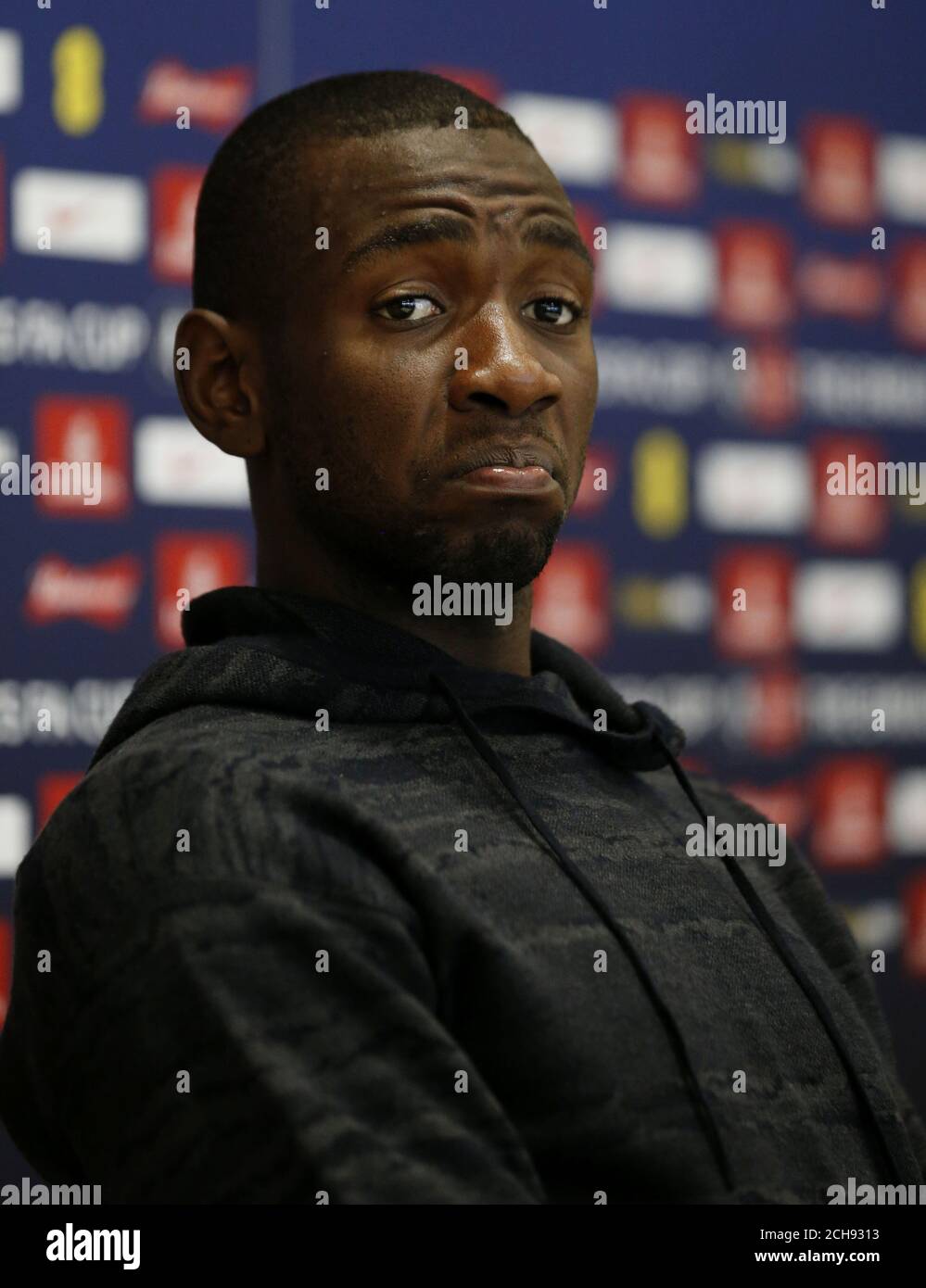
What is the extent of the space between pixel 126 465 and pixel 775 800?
2.93 ft

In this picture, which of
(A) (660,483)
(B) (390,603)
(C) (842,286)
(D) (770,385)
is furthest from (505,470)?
(C) (842,286)

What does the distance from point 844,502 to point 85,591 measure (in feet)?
3.18

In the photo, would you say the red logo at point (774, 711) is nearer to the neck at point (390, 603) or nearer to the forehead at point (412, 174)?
the neck at point (390, 603)

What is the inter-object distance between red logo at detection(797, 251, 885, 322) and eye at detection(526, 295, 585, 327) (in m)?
0.88

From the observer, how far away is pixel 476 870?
2.70 feet

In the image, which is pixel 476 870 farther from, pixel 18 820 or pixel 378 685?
pixel 18 820

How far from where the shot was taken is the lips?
944mm

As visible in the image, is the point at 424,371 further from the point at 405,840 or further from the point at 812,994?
the point at 812,994

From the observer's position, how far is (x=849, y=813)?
71.0 inches

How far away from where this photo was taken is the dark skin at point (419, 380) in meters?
0.95

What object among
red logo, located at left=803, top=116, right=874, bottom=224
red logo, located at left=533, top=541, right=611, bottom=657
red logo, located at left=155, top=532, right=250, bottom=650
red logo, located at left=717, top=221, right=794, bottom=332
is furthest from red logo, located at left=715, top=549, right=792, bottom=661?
red logo, located at left=155, top=532, right=250, bottom=650

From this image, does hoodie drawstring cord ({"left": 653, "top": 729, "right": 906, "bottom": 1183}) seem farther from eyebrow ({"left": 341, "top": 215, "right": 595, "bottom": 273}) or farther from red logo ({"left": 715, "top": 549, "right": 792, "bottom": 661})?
red logo ({"left": 715, "top": 549, "right": 792, "bottom": 661})

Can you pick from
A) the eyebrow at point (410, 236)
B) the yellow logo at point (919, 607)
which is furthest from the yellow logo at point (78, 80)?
the yellow logo at point (919, 607)

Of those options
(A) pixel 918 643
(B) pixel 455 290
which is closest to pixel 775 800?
(A) pixel 918 643
